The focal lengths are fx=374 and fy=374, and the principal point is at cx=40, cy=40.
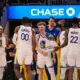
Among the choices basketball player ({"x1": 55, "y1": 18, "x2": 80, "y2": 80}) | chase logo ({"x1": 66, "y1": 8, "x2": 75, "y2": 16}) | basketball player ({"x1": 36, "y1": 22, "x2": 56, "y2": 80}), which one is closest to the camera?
basketball player ({"x1": 55, "y1": 18, "x2": 80, "y2": 80})

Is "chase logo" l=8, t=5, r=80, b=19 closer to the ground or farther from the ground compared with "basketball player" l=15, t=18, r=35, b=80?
farther from the ground

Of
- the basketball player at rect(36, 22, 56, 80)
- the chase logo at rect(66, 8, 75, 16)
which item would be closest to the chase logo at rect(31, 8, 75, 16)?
the chase logo at rect(66, 8, 75, 16)

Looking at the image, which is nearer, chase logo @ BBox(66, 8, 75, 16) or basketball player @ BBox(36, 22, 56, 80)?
basketball player @ BBox(36, 22, 56, 80)

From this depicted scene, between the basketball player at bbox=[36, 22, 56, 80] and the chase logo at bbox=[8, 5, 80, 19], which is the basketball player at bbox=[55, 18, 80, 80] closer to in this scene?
the basketball player at bbox=[36, 22, 56, 80]

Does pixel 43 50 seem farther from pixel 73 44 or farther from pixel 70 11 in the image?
pixel 70 11

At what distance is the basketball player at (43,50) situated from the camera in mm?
9320

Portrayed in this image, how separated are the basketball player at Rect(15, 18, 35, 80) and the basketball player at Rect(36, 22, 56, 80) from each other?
260mm

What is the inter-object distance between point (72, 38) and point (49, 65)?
902 mm

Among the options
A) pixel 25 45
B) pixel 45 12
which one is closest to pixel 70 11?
pixel 45 12

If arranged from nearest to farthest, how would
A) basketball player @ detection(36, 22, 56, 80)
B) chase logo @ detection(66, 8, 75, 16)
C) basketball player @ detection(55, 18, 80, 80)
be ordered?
basketball player @ detection(55, 18, 80, 80) → basketball player @ detection(36, 22, 56, 80) → chase logo @ detection(66, 8, 75, 16)

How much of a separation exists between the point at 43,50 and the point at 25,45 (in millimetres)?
518

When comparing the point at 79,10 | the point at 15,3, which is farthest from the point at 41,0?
the point at 79,10

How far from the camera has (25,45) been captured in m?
9.16

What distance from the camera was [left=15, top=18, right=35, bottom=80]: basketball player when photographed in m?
9.10
